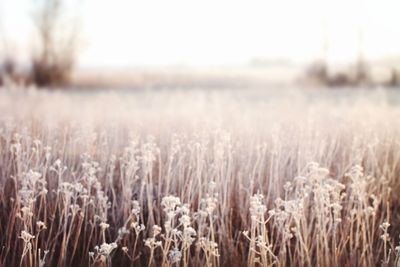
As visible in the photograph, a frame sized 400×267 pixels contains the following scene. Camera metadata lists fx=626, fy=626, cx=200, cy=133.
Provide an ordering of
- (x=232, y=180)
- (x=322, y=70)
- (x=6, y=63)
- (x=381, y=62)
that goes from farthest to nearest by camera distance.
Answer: (x=322, y=70) → (x=381, y=62) → (x=6, y=63) → (x=232, y=180)

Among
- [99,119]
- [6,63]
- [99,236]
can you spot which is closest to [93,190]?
[99,236]

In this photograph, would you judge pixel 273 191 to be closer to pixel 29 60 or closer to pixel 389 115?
pixel 389 115

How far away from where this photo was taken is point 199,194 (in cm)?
298

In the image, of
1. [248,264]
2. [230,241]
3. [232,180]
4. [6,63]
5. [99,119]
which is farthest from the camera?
[6,63]

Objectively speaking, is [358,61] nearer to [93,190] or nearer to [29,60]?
[29,60]

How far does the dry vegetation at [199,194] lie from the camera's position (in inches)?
107

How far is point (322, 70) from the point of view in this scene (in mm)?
14297

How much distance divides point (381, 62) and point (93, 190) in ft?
36.1

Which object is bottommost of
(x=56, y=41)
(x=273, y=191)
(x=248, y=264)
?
(x=248, y=264)

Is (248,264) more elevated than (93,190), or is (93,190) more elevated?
(93,190)

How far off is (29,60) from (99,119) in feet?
29.3

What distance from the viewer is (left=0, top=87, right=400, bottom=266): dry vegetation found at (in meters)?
2.72

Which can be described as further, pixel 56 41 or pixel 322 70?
pixel 322 70

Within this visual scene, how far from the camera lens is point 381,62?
13.3 metres
